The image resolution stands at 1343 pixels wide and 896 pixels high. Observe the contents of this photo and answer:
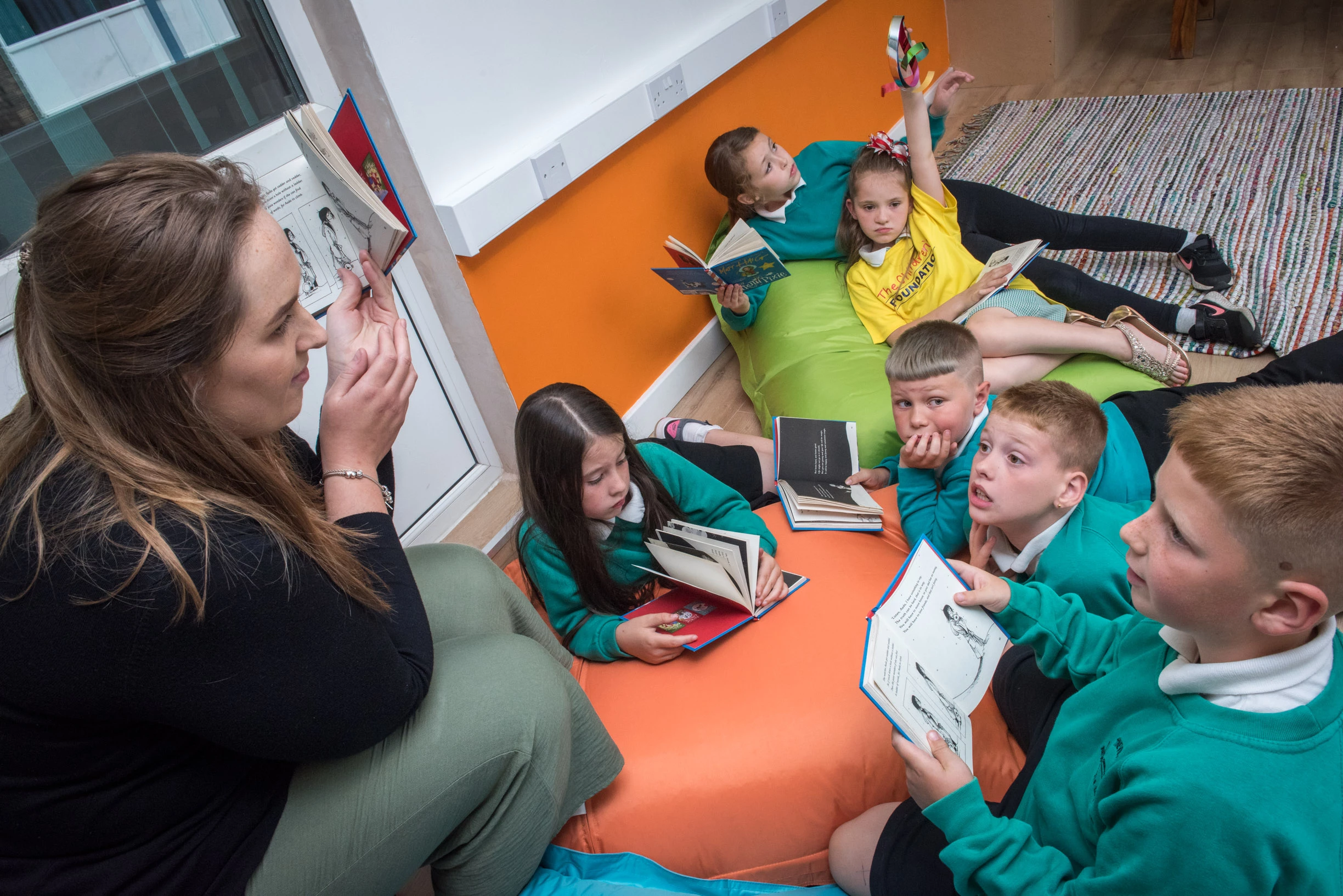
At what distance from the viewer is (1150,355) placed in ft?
6.45

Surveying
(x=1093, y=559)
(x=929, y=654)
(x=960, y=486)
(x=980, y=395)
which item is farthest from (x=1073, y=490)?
(x=929, y=654)

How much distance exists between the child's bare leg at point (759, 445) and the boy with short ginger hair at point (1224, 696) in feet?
3.75

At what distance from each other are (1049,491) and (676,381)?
4.34 ft

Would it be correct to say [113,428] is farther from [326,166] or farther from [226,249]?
[326,166]

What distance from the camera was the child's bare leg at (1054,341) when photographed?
1.97 meters

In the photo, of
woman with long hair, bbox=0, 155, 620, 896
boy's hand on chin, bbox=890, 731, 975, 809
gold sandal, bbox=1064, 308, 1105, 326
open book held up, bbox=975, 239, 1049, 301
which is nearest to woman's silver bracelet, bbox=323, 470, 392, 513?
woman with long hair, bbox=0, 155, 620, 896

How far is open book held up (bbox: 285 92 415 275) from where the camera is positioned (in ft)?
3.58

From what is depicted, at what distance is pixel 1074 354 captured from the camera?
203cm

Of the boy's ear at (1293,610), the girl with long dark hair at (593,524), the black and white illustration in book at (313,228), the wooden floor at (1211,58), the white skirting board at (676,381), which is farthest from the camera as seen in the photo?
the wooden floor at (1211,58)

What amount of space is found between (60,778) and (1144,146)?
147 inches

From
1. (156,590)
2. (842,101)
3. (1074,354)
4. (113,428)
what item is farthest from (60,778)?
(842,101)

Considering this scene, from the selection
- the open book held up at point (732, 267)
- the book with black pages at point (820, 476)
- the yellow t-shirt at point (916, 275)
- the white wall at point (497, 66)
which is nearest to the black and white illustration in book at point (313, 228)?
the white wall at point (497, 66)

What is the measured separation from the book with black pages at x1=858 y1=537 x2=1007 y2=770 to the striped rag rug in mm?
1548

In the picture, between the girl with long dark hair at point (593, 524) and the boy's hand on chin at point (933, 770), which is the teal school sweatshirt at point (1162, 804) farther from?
the girl with long dark hair at point (593, 524)
